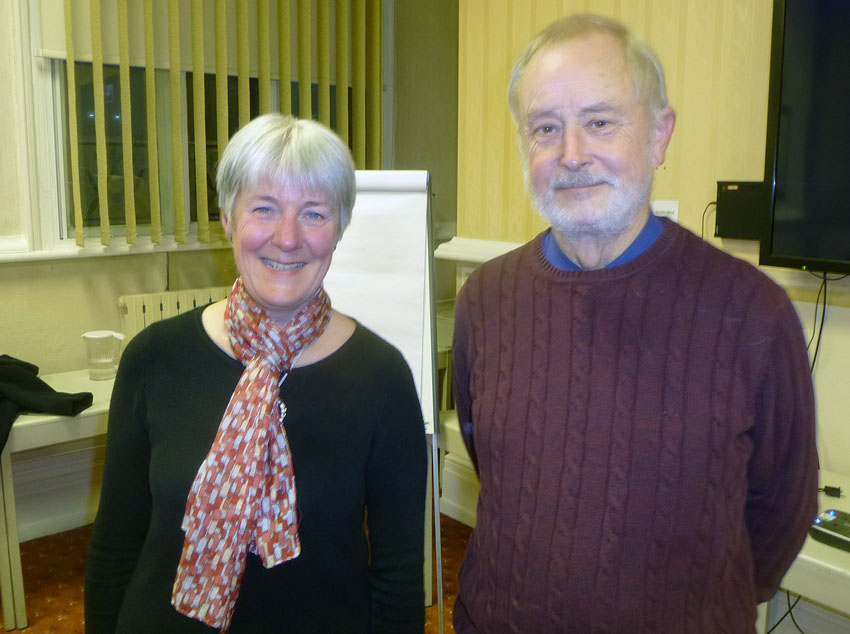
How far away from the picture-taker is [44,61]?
312 centimetres

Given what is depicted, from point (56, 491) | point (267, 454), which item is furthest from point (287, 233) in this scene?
point (56, 491)

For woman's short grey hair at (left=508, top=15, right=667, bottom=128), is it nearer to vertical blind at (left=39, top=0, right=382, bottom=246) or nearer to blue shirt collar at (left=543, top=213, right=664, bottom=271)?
blue shirt collar at (left=543, top=213, right=664, bottom=271)

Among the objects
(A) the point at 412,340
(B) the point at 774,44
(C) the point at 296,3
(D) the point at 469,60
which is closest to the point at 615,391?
(A) the point at 412,340

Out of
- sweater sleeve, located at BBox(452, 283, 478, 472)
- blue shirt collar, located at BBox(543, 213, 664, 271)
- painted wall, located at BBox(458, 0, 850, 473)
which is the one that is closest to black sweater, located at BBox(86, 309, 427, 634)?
sweater sleeve, located at BBox(452, 283, 478, 472)

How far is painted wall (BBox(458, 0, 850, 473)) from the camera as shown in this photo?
6.97 feet

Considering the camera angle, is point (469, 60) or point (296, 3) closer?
point (469, 60)

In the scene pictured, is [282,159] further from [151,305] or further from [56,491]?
[56,491]

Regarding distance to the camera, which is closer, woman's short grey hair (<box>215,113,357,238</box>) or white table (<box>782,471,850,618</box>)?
woman's short grey hair (<box>215,113,357,238</box>)

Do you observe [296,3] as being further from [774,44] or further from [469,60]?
[774,44]

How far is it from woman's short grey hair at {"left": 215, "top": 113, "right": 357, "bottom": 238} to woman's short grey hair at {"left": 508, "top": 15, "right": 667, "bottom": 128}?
38cm

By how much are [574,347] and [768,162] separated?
1.13 m

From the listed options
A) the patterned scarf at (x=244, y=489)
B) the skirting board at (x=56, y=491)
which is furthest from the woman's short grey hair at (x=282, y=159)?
the skirting board at (x=56, y=491)

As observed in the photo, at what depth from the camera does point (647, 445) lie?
1.15m

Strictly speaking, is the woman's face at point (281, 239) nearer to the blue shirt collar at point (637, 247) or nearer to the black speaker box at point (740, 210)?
the blue shirt collar at point (637, 247)
